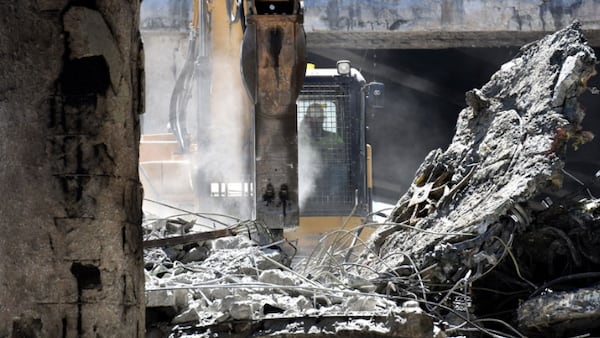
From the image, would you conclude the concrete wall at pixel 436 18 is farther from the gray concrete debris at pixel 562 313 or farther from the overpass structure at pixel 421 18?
the gray concrete debris at pixel 562 313

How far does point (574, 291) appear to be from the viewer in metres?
5.07

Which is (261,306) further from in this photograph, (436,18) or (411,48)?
(411,48)

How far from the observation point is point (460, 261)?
537cm

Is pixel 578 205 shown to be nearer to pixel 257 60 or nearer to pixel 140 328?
pixel 257 60

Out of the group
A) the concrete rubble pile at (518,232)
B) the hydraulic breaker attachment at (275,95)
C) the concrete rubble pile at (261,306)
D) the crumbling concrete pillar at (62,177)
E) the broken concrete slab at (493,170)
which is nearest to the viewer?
the crumbling concrete pillar at (62,177)

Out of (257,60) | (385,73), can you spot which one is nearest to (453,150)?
(257,60)

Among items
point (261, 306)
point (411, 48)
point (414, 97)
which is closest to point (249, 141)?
point (261, 306)

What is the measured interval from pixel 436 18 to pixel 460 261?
1274 centimetres

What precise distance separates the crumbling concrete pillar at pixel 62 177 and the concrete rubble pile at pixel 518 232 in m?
2.78

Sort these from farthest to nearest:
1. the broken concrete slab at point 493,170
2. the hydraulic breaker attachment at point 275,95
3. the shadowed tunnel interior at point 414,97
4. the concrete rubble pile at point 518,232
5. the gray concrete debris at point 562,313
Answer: the shadowed tunnel interior at point 414,97 < the hydraulic breaker attachment at point 275,95 < the broken concrete slab at point 493,170 < the concrete rubble pile at point 518,232 < the gray concrete debris at point 562,313

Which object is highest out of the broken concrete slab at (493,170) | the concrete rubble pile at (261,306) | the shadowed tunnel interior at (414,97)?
the broken concrete slab at (493,170)

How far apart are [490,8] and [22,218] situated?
16.1 meters

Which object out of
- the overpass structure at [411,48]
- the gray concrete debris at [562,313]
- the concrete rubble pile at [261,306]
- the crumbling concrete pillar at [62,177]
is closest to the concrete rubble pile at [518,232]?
the gray concrete debris at [562,313]

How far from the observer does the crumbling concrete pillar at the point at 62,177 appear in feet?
7.93
